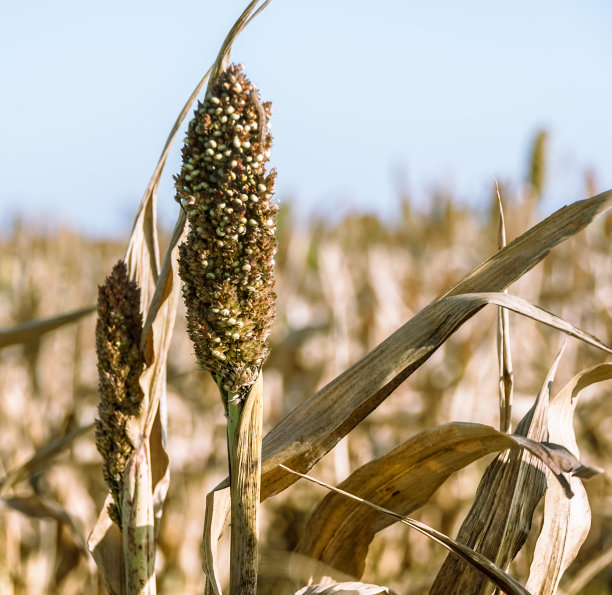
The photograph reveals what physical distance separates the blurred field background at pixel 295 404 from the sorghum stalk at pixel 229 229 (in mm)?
1086

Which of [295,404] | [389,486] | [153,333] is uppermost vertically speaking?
[295,404]

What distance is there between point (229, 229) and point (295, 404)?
9.48 feet

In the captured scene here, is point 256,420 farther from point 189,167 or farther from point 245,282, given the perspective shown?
point 189,167

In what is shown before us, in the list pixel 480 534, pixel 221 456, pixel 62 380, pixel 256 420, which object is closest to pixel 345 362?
pixel 221 456

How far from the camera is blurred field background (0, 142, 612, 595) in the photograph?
8.34 feet

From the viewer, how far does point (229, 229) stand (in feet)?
2.81

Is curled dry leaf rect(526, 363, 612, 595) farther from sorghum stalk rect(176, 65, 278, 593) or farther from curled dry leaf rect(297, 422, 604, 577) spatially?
sorghum stalk rect(176, 65, 278, 593)

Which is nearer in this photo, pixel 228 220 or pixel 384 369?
pixel 228 220

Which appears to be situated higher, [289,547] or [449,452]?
[449,452]

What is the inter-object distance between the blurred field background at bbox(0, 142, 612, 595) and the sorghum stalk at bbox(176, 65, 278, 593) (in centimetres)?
109

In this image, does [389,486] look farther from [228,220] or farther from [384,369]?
[228,220]

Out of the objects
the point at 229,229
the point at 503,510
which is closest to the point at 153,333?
the point at 229,229

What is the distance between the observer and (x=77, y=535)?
1.75 m

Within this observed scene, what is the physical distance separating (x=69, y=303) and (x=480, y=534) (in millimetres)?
2901
